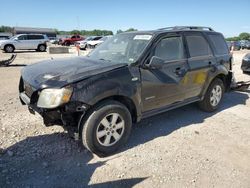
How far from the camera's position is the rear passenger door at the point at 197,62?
4.88 meters

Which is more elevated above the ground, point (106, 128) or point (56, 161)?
point (106, 128)

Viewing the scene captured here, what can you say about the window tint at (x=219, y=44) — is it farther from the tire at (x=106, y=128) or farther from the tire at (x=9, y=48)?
the tire at (x=9, y=48)

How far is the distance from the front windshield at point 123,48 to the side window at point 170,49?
26 centimetres

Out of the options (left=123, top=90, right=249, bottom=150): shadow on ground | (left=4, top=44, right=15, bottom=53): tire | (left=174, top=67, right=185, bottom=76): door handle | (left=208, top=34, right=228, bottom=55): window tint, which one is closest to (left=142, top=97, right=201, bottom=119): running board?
(left=123, top=90, right=249, bottom=150): shadow on ground

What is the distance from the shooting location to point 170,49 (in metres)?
4.56

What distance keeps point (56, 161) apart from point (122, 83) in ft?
4.75

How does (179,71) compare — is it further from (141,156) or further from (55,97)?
(55,97)

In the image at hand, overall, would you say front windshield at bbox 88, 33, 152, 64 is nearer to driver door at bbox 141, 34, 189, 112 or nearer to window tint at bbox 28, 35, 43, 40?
driver door at bbox 141, 34, 189, 112

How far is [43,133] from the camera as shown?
4375 mm

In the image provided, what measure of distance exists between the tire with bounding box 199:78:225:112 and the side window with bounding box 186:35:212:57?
73cm

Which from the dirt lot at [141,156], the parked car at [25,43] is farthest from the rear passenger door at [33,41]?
the dirt lot at [141,156]

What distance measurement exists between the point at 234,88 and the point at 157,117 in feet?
9.21

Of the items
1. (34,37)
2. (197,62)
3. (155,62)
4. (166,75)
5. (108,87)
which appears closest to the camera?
(108,87)

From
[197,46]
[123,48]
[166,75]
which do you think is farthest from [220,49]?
[123,48]
